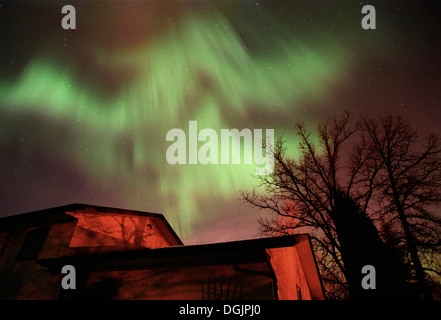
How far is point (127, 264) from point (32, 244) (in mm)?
8163

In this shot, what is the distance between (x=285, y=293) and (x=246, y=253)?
1.96 m

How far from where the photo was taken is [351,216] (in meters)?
14.8

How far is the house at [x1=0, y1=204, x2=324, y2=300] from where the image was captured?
6250mm

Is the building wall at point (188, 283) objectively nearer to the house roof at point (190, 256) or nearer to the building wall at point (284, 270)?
the house roof at point (190, 256)

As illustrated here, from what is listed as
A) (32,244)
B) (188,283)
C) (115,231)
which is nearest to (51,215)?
(32,244)

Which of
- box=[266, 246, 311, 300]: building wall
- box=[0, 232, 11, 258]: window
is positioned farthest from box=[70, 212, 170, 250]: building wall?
box=[266, 246, 311, 300]: building wall

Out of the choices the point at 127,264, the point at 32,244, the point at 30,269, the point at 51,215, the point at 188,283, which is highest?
the point at 51,215

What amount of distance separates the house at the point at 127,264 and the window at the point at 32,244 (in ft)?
0.18

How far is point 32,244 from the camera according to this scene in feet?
38.9

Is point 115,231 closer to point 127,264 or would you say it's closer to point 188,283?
point 127,264

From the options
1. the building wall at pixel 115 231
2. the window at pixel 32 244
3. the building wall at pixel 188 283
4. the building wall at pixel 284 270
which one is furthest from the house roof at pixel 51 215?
the building wall at pixel 284 270

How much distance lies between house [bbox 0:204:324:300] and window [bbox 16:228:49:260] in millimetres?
55

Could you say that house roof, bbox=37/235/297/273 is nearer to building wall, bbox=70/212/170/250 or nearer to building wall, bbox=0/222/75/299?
building wall, bbox=0/222/75/299
